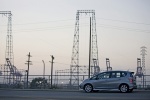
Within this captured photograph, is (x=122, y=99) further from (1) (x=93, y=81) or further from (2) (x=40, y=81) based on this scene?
(2) (x=40, y=81)

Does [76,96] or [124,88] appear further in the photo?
[124,88]

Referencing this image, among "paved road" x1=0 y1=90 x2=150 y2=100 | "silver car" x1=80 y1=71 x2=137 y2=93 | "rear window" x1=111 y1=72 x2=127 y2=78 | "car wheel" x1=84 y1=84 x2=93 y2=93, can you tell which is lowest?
"paved road" x1=0 y1=90 x2=150 y2=100

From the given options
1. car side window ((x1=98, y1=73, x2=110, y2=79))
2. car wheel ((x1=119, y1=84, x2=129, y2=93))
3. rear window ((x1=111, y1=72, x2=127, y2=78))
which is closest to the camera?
car wheel ((x1=119, y1=84, x2=129, y2=93))

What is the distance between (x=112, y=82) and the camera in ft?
65.4

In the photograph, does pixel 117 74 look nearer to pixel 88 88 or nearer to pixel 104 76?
pixel 104 76

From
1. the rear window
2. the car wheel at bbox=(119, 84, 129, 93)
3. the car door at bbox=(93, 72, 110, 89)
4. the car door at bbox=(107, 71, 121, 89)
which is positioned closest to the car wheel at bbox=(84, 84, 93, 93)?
the car door at bbox=(93, 72, 110, 89)

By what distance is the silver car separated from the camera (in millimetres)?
19609

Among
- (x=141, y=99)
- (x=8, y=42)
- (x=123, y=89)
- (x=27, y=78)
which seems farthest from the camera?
(x=8, y=42)

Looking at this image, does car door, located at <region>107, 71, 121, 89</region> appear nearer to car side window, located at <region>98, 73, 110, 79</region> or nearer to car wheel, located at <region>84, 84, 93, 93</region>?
car side window, located at <region>98, 73, 110, 79</region>

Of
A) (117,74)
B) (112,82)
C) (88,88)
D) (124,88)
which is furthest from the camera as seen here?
(88,88)

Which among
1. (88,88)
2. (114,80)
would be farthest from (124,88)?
(88,88)

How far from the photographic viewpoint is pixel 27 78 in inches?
1159

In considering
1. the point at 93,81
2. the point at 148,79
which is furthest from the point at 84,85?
the point at 148,79

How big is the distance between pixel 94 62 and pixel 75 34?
237 inches
